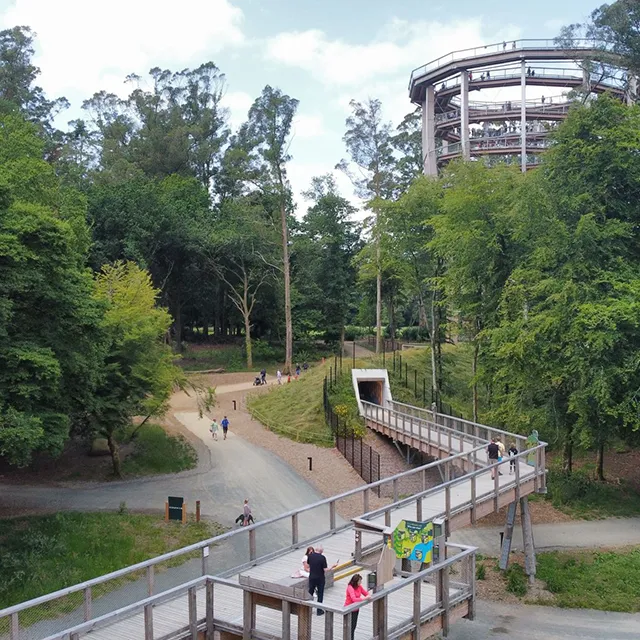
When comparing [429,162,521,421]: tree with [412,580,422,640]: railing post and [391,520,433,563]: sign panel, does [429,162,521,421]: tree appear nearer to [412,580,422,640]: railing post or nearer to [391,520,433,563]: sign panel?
[391,520,433,563]: sign panel

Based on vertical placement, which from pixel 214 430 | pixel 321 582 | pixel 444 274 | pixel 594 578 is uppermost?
pixel 444 274

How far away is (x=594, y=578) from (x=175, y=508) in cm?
1286

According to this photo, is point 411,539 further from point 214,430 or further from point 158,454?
point 214,430

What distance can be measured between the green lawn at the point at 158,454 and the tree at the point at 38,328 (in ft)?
21.1

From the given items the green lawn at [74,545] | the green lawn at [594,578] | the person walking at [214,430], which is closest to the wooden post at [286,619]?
the green lawn at [74,545]

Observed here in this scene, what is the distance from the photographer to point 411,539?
12.2 meters

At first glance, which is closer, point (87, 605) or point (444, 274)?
point (87, 605)

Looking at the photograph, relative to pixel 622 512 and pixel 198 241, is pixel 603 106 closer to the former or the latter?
pixel 622 512

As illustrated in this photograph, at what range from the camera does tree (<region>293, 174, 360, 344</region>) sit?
60.2 m

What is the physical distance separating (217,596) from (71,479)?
58.9 feet

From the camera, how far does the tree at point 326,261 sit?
60219 millimetres

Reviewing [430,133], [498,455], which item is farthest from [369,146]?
[498,455]

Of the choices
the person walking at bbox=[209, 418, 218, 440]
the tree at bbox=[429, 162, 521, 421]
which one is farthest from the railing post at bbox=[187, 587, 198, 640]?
the person walking at bbox=[209, 418, 218, 440]

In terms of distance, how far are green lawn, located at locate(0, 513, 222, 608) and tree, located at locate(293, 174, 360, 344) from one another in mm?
38172
